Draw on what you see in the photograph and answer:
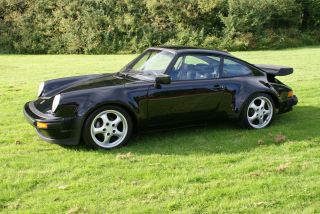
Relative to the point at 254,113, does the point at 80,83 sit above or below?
above

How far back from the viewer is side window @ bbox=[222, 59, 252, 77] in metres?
6.88

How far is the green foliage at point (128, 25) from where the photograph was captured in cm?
2425

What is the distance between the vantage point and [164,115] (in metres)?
6.27

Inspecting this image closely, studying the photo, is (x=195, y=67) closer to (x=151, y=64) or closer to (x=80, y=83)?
(x=151, y=64)

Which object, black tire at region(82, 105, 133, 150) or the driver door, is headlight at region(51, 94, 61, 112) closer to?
black tire at region(82, 105, 133, 150)

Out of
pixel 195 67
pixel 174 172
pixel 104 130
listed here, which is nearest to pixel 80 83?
pixel 104 130

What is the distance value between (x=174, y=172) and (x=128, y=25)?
20.4 meters

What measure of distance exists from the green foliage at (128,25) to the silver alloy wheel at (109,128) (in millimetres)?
18077

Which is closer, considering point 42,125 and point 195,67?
point 42,125

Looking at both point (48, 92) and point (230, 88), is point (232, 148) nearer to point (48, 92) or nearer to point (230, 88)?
point (230, 88)

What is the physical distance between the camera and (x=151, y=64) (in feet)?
22.2

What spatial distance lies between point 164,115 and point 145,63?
41.7 inches

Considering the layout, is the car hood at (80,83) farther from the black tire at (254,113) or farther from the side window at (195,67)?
the black tire at (254,113)

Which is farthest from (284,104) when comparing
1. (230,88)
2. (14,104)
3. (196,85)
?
(14,104)
